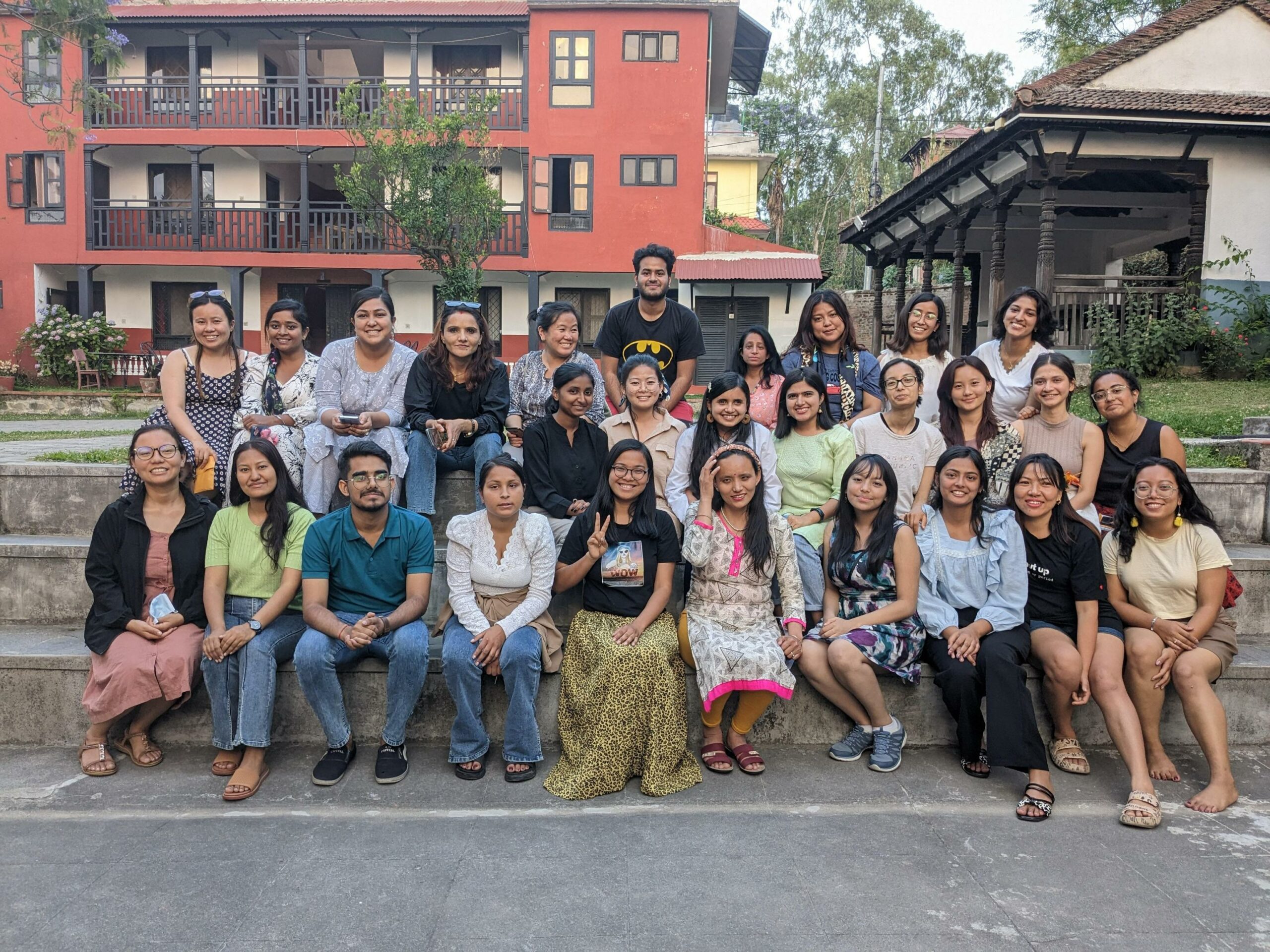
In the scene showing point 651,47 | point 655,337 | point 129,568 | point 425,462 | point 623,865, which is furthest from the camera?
point 651,47

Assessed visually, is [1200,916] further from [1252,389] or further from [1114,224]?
[1114,224]

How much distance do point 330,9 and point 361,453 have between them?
68.3 feet

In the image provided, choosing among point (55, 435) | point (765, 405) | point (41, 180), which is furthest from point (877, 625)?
point (41, 180)

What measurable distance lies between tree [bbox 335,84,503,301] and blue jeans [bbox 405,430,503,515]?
41.5 feet

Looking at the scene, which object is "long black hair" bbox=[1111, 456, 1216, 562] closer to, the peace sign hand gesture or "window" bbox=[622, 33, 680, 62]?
the peace sign hand gesture

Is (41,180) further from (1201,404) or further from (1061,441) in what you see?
(1061,441)

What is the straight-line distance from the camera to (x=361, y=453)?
416 cm

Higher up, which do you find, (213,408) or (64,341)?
(64,341)

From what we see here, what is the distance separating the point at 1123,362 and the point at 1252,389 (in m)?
1.80

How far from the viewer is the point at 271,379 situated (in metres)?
5.28

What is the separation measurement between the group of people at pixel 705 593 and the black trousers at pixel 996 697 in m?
0.01

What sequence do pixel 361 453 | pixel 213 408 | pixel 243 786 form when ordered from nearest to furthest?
pixel 243 786, pixel 361 453, pixel 213 408

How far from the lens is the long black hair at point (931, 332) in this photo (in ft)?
18.3

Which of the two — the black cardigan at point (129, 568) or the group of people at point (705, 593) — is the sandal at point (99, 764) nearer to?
the group of people at point (705, 593)
